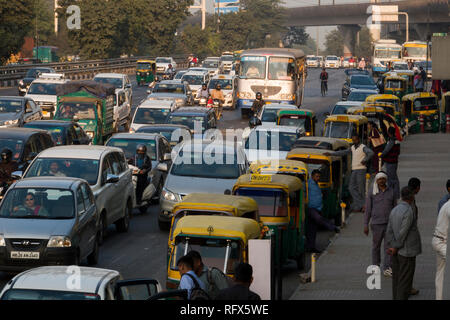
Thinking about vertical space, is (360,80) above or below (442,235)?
above

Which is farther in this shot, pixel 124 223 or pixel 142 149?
pixel 142 149

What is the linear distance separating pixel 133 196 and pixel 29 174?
2.80 m

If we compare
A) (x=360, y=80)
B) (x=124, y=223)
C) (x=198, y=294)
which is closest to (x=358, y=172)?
(x=124, y=223)

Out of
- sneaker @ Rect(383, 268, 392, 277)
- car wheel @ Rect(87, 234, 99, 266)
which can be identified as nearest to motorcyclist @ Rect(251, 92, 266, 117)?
car wheel @ Rect(87, 234, 99, 266)

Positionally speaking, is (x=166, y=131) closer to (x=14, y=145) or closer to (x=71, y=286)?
(x=14, y=145)

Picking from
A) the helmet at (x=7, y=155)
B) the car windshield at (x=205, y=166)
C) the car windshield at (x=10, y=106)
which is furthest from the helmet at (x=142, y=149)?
the car windshield at (x=10, y=106)

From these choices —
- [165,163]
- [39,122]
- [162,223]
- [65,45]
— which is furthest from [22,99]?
[65,45]

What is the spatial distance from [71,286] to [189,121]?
23.6m

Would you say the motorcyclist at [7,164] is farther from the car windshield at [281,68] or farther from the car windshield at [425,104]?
the car windshield at [425,104]

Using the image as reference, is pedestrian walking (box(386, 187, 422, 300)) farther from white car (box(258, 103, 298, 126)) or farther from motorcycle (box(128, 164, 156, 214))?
white car (box(258, 103, 298, 126))

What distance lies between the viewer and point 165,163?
71.7 ft

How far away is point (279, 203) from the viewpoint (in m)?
15.5

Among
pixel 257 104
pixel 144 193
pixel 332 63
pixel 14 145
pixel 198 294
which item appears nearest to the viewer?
pixel 198 294

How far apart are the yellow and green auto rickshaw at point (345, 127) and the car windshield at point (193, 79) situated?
2774 centimetres
